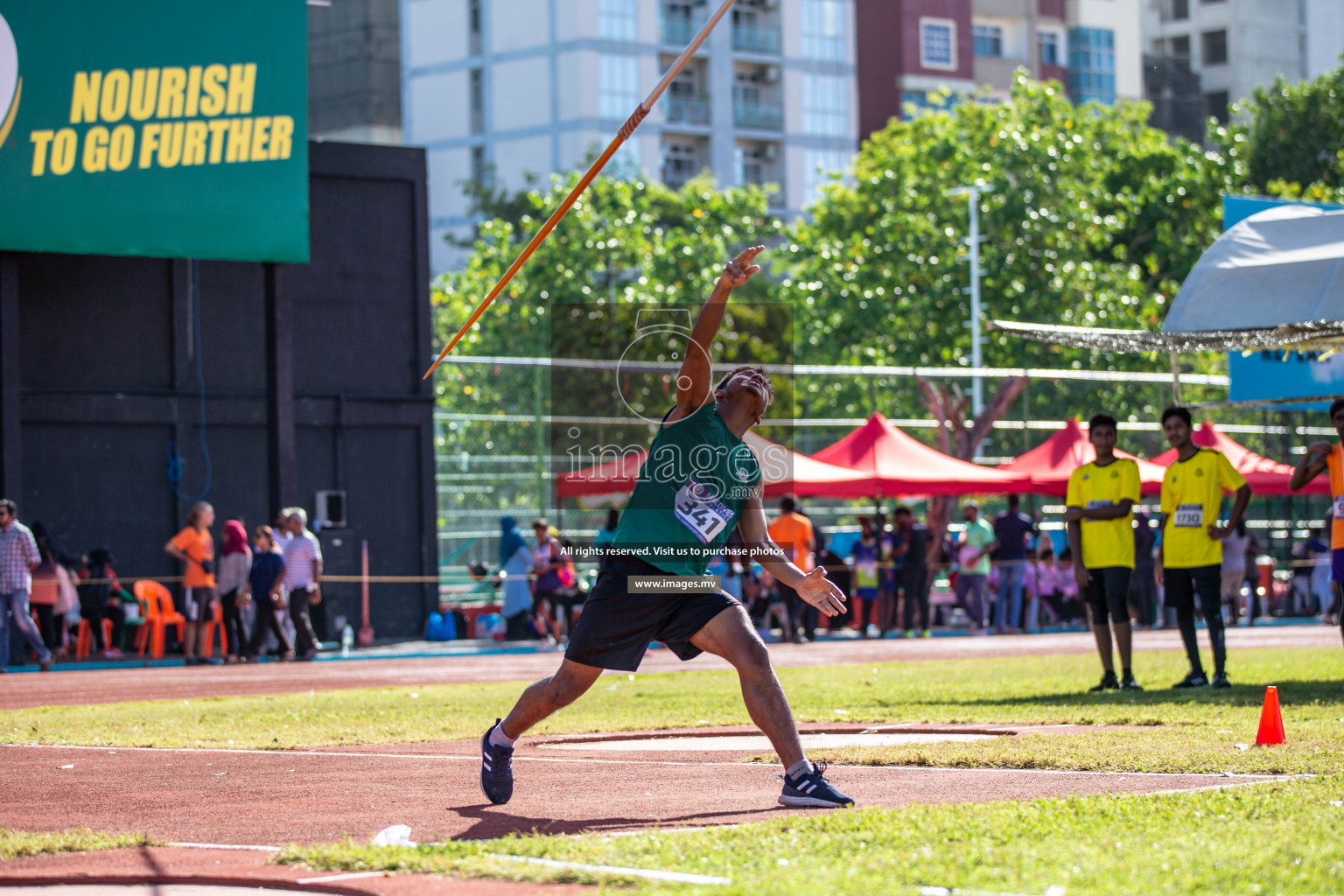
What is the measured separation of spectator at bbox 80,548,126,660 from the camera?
22344 mm

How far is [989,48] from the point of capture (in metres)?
78.1

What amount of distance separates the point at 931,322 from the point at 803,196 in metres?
31.6

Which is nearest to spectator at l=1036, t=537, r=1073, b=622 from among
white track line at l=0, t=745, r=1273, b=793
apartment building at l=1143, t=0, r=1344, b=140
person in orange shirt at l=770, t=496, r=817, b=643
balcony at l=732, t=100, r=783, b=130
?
person in orange shirt at l=770, t=496, r=817, b=643

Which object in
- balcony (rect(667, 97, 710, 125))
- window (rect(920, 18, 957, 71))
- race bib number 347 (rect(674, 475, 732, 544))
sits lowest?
race bib number 347 (rect(674, 475, 732, 544))

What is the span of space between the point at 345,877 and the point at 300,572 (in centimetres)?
1620

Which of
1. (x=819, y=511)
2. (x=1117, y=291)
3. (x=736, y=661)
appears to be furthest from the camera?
(x=1117, y=291)

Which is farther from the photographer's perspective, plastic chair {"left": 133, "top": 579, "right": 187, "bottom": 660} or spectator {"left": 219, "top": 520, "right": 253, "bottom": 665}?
plastic chair {"left": 133, "top": 579, "right": 187, "bottom": 660}

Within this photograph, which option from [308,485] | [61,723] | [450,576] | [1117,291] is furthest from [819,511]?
[61,723]

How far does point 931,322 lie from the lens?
150ft

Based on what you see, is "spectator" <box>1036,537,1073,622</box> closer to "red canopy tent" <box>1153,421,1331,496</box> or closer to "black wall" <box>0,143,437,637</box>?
"red canopy tent" <box>1153,421,1331,496</box>

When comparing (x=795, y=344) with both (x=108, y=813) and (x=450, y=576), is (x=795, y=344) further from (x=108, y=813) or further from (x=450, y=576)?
(x=108, y=813)

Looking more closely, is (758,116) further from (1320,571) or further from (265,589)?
(265,589)

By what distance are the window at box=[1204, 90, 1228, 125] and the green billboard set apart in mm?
68306

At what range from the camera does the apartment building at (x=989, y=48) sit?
75750 millimetres
